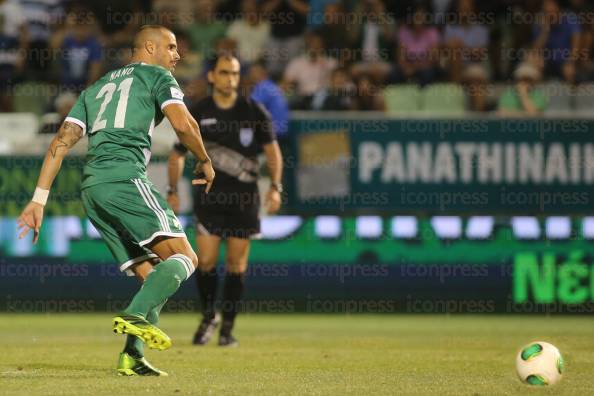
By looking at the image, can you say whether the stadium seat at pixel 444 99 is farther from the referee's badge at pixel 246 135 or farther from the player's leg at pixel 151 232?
the player's leg at pixel 151 232

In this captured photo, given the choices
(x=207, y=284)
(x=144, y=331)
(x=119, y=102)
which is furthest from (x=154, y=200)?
(x=207, y=284)

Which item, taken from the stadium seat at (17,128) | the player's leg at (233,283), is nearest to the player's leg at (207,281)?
the player's leg at (233,283)

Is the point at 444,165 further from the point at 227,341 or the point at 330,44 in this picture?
the point at 227,341

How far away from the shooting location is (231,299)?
1084 cm

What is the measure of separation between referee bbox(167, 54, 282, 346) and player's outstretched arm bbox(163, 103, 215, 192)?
3.06m

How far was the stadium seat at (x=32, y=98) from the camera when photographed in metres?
16.8

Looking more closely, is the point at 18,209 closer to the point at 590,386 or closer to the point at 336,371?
the point at 336,371

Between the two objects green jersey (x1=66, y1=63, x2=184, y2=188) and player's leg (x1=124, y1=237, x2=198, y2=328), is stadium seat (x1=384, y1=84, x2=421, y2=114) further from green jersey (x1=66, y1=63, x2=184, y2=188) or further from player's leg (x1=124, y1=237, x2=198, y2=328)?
player's leg (x1=124, y1=237, x2=198, y2=328)

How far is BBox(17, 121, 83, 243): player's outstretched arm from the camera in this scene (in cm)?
757

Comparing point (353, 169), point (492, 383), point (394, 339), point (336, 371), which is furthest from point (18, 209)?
point (492, 383)

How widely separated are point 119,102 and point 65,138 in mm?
402

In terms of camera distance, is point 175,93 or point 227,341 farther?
point 227,341

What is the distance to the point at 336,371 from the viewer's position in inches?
338

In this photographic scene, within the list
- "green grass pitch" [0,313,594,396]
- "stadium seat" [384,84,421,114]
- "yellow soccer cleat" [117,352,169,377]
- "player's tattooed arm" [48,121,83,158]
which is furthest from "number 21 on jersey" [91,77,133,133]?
"stadium seat" [384,84,421,114]
